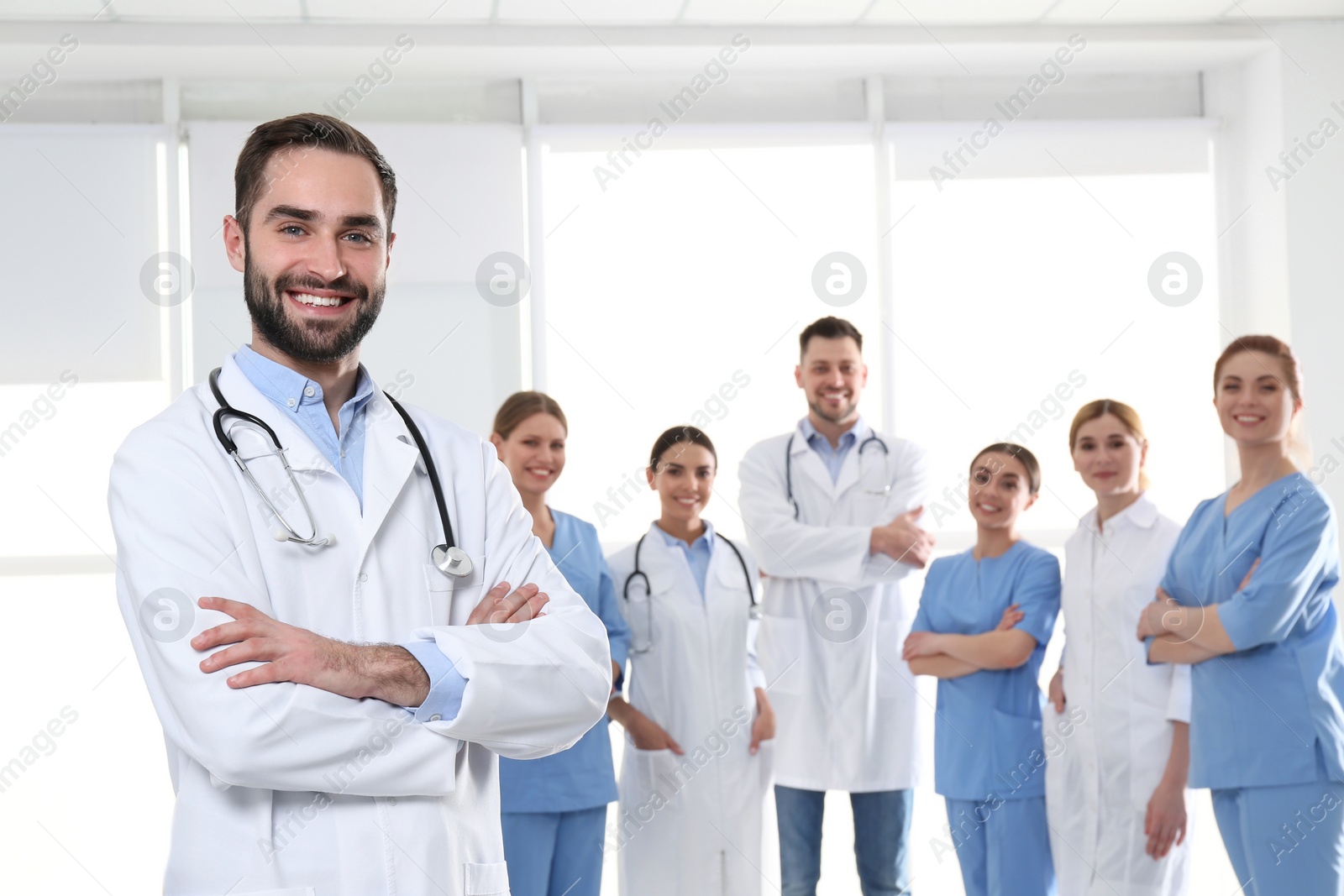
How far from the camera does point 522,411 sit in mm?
2865

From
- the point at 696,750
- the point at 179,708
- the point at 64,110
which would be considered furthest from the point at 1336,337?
the point at 64,110

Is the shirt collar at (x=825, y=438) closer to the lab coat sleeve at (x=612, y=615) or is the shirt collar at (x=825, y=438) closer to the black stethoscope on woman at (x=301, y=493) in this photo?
the lab coat sleeve at (x=612, y=615)

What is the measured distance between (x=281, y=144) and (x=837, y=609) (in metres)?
2.07

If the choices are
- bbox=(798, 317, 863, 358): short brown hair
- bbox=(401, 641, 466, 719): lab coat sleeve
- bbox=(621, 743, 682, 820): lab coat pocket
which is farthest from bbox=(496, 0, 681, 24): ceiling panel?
bbox=(401, 641, 466, 719): lab coat sleeve

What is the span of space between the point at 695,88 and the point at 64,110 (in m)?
2.25

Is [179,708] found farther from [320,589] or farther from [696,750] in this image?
[696,750]

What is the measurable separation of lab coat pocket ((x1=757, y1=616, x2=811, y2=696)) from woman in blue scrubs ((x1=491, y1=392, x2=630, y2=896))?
16.3 inches

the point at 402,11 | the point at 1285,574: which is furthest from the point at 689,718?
the point at 402,11

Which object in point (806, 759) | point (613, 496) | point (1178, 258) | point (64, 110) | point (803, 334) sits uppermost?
point (64, 110)

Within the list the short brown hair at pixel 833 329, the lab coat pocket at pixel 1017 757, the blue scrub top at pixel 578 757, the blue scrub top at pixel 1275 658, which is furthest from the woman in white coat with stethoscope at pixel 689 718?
the blue scrub top at pixel 1275 658

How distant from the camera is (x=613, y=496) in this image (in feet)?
13.4

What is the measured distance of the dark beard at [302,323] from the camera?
131 cm

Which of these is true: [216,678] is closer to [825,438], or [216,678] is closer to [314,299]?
[314,299]

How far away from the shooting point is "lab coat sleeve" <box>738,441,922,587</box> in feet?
9.46
